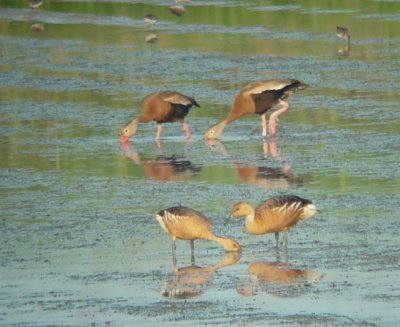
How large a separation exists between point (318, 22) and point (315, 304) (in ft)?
73.2

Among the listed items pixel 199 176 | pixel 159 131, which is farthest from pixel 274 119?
pixel 199 176

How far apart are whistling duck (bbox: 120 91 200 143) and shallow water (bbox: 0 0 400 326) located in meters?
0.26

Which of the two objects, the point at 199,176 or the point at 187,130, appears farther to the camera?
the point at 187,130

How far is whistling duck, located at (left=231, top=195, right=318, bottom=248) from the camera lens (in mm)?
13422

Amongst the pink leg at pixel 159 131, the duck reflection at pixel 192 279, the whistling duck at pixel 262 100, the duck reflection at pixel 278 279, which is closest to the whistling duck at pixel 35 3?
the pink leg at pixel 159 131

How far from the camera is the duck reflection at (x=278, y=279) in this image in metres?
12.0

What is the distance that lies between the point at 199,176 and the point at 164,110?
352 cm

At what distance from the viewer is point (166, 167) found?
18.4 metres

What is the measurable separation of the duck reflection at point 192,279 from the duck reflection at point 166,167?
4.38 meters

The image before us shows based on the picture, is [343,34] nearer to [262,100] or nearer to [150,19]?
[150,19]

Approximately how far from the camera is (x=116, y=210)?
51.2 ft

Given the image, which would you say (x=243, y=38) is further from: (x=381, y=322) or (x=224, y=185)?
(x=381, y=322)

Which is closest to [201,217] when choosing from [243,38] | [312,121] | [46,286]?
[46,286]

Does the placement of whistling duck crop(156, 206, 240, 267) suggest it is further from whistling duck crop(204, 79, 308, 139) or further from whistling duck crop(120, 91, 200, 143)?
whistling duck crop(120, 91, 200, 143)
